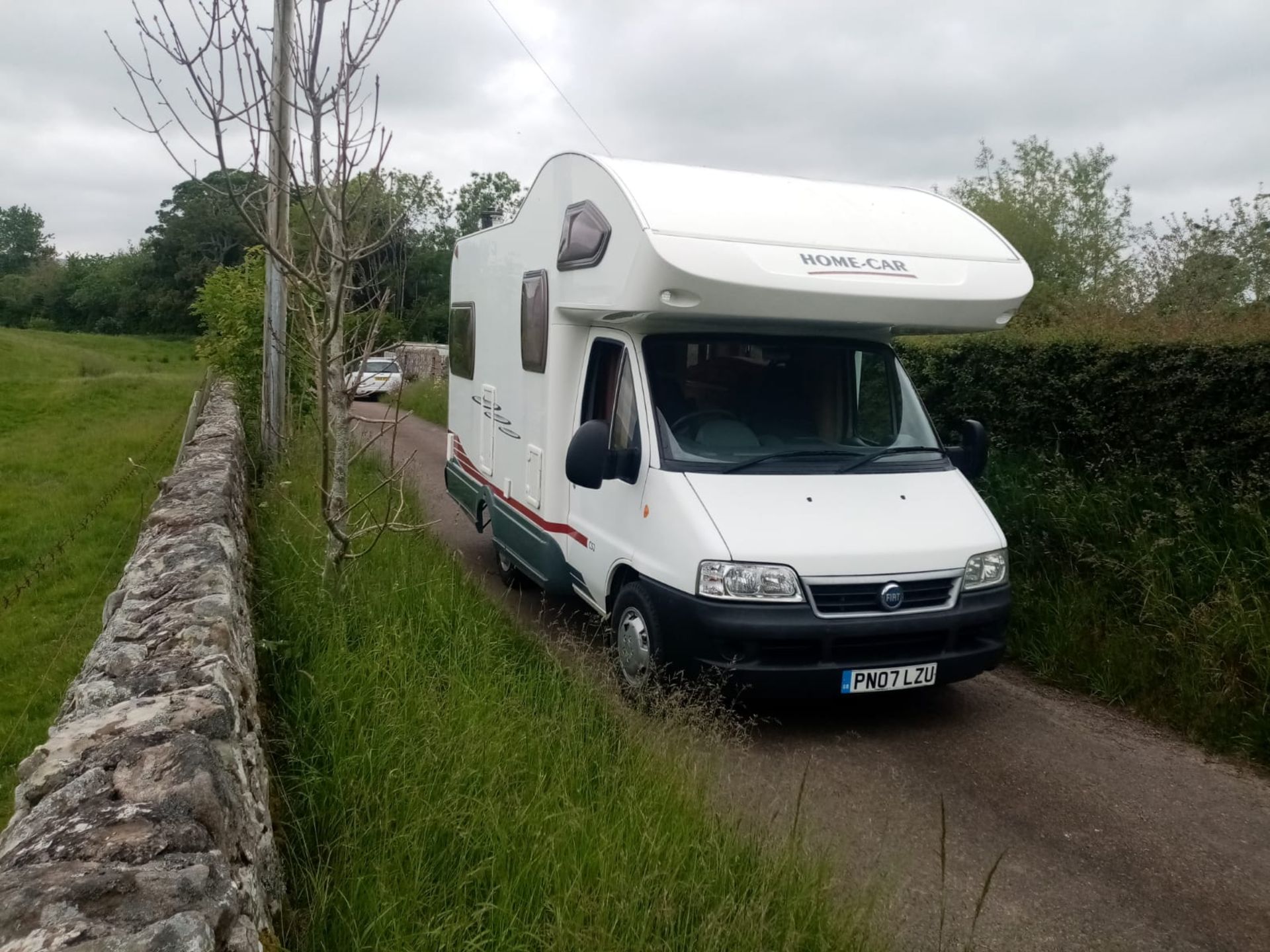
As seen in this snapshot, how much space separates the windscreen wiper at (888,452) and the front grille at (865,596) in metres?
0.80

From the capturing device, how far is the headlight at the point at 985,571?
16.8 ft

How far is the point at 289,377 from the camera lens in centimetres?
1189

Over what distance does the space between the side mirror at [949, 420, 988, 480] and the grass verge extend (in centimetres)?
1569

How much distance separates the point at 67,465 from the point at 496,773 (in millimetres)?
13737

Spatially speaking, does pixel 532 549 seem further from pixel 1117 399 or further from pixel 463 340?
pixel 1117 399

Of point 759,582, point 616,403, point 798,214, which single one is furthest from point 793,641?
point 798,214

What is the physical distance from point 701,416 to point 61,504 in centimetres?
928

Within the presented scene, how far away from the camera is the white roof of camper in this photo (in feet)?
17.4

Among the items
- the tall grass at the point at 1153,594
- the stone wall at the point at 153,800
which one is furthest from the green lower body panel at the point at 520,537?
the tall grass at the point at 1153,594

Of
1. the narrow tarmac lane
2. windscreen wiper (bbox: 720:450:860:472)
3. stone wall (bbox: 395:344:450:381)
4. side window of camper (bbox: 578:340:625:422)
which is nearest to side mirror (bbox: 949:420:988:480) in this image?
windscreen wiper (bbox: 720:450:860:472)

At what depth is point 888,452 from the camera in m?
5.72

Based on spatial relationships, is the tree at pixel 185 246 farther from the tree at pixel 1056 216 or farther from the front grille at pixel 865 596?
the front grille at pixel 865 596

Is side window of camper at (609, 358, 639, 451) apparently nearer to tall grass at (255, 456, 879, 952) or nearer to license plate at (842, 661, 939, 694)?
tall grass at (255, 456, 879, 952)

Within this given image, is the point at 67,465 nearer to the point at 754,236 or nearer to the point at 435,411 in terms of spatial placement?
the point at 435,411
